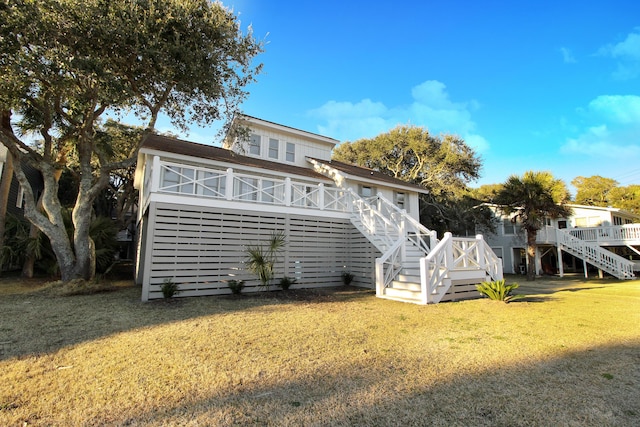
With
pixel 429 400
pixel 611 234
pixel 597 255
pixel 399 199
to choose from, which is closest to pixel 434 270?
pixel 429 400

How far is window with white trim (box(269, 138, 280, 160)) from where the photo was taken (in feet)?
53.2

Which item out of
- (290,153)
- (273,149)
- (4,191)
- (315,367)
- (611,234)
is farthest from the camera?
(611,234)

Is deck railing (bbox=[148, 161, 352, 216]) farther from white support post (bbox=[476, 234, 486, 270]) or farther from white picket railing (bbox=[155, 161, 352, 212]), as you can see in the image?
white support post (bbox=[476, 234, 486, 270])

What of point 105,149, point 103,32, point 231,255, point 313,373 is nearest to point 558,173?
point 231,255

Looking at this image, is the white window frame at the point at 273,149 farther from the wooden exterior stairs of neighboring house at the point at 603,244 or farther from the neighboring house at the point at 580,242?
the wooden exterior stairs of neighboring house at the point at 603,244

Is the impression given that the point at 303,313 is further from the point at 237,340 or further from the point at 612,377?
the point at 612,377

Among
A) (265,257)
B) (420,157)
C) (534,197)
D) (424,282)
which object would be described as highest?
(420,157)

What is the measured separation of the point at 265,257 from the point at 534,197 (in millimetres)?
15451

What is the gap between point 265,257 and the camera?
9.75 metres

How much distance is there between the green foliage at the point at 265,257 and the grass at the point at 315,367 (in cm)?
210

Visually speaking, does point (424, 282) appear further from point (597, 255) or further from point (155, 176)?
point (597, 255)

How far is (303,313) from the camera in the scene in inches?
275

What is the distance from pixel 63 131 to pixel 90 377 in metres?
13.7

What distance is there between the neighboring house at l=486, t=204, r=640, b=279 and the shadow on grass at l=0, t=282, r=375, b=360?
55.2 ft
